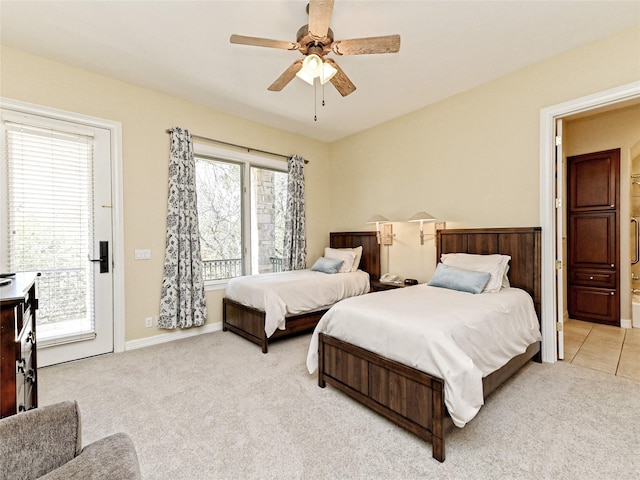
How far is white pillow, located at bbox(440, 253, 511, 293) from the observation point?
2854 millimetres

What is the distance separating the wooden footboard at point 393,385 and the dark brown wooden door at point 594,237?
2563 millimetres

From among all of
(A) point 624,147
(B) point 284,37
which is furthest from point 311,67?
(A) point 624,147

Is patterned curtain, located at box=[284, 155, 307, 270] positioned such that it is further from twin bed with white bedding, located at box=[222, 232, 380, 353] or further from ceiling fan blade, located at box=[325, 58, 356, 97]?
ceiling fan blade, located at box=[325, 58, 356, 97]

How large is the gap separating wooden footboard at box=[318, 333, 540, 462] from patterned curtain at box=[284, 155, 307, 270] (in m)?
2.46

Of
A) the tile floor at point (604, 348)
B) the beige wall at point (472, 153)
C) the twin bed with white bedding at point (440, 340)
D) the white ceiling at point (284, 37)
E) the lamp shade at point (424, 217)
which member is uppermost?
the white ceiling at point (284, 37)

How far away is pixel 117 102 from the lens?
3305mm

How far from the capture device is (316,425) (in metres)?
1.99

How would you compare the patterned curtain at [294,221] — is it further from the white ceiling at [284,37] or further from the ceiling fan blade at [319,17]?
the ceiling fan blade at [319,17]

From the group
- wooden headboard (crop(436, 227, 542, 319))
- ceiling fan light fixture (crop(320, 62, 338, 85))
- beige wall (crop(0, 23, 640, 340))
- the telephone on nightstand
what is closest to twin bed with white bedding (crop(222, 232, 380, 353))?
the telephone on nightstand

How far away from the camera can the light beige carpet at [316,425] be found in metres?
1.62

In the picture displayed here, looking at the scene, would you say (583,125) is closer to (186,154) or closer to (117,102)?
(186,154)

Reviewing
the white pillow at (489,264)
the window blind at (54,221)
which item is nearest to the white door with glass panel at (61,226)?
the window blind at (54,221)

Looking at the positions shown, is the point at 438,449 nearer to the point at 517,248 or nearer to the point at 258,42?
the point at 517,248

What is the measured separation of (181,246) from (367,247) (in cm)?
271
